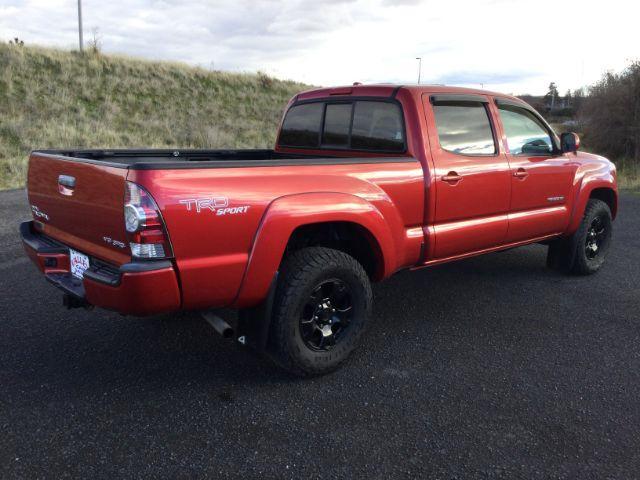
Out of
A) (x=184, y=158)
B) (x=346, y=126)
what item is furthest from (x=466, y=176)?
(x=184, y=158)

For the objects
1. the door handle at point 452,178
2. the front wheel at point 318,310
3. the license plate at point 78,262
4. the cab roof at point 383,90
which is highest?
the cab roof at point 383,90

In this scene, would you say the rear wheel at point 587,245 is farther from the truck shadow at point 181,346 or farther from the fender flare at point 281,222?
the fender flare at point 281,222

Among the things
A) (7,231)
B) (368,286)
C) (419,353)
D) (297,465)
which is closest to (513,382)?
(419,353)

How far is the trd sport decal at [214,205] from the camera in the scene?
98.6 inches

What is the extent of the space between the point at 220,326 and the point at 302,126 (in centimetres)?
227

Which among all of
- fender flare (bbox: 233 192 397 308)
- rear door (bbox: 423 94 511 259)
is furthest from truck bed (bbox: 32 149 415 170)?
rear door (bbox: 423 94 511 259)

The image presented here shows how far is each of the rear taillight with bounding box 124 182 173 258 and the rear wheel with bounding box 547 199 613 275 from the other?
4.04m

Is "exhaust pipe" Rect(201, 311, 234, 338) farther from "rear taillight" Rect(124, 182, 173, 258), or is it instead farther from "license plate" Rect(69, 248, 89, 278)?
"license plate" Rect(69, 248, 89, 278)

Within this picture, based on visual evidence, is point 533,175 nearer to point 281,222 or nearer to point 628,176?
point 281,222

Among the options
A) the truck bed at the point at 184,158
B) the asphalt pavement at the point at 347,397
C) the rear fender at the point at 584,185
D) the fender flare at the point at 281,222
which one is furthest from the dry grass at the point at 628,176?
the fender flare at the point at 281,222

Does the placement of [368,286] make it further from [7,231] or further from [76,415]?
[7,231]

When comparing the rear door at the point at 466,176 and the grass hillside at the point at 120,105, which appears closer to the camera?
the rear door at the point at 466,176

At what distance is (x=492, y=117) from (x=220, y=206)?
2.60m

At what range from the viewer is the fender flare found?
9.08 ft
